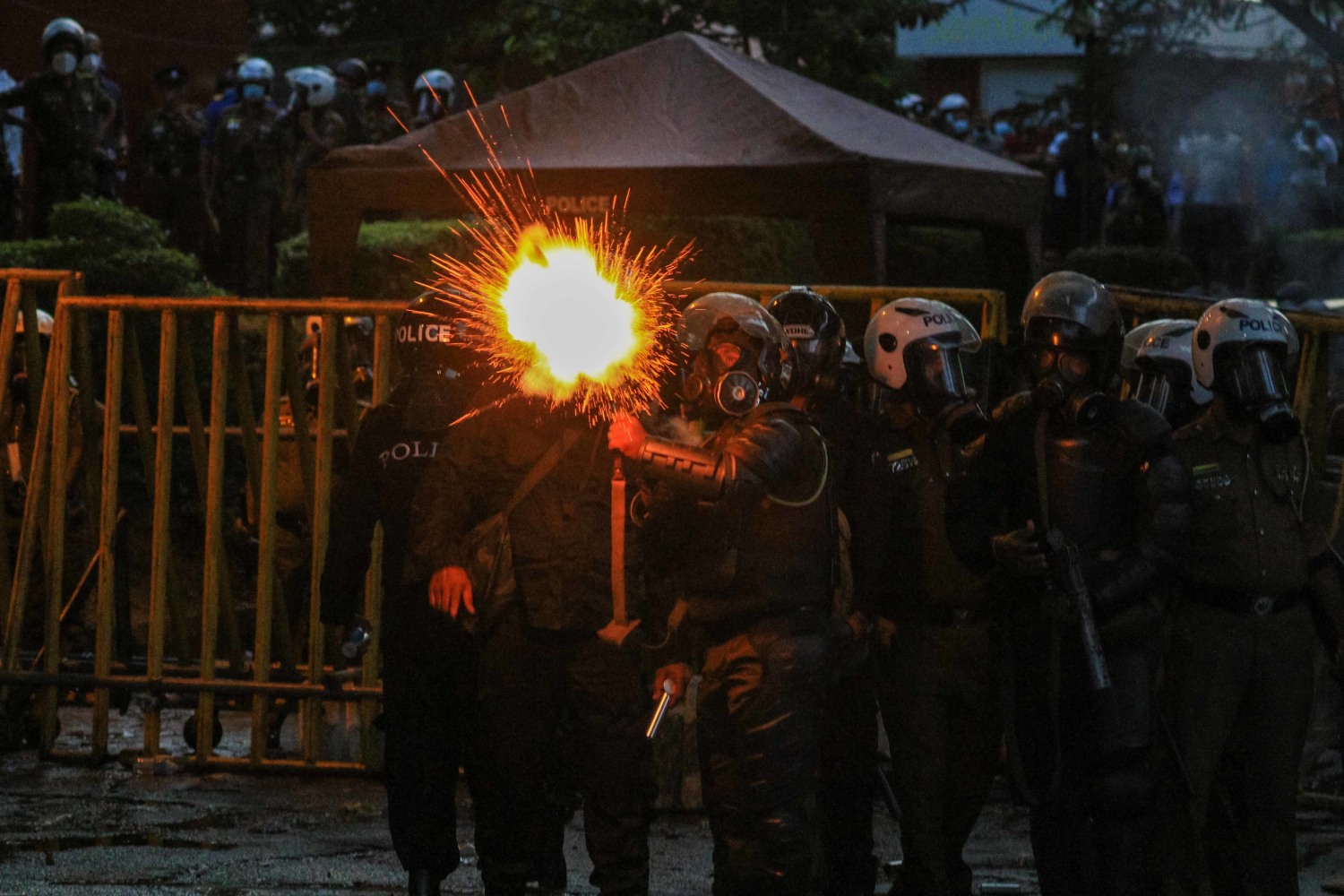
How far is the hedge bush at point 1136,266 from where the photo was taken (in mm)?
19516

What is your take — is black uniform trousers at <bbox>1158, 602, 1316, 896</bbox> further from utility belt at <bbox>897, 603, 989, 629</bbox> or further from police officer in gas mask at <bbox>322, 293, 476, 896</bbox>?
police officer in gas mask at <bbox>322, 293, 476, 896</bbox>

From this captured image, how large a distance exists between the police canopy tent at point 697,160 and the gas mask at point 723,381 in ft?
16.0

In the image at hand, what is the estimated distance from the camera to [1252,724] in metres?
6.36

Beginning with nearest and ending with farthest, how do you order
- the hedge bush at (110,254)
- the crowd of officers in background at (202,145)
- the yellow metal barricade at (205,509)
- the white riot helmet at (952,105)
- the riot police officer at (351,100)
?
the yellow metal barricade at (205,509) < the hedge bush at (110,254) < the crowd of officers in background at (202,145) < the riot police officer at (351,100) < the white riot helmet at (952,105)

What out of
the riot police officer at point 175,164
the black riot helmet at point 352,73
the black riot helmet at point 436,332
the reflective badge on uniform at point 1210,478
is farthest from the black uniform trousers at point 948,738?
the black riot helmet at point 352,73

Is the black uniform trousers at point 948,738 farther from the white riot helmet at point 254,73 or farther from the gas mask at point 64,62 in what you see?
the white riot helmet at point 254,73

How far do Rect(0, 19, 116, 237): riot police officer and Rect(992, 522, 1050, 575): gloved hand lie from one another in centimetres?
1250

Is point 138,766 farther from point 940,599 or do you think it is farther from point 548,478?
point 940,599

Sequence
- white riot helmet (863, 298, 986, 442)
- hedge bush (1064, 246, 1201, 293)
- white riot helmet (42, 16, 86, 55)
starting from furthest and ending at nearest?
hedge bush (1064, 246, 1201, 293)
white riot helmet (42, 16, 86, 55)
white riot helmet (863, 298, 986, 442)

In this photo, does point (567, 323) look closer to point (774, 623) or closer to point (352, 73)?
point (774, 623)

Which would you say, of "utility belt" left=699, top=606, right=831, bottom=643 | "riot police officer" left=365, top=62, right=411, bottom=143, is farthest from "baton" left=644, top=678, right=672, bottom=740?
"riot police officer" left=365, top=62, right=411, bottom=143

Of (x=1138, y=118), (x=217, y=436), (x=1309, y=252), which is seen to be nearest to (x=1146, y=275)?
(x=1309, y=252)

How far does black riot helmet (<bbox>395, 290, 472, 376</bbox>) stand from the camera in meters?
6.62

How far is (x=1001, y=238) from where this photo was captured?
13875 mm
